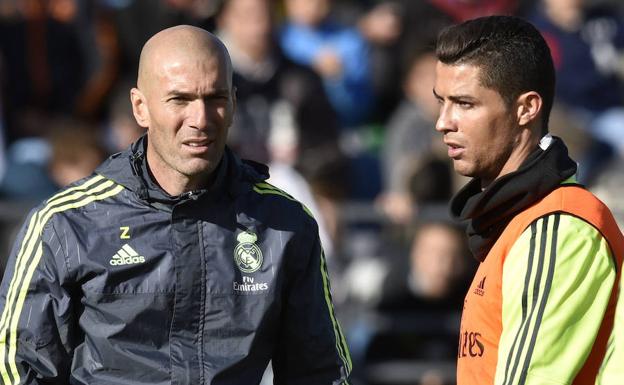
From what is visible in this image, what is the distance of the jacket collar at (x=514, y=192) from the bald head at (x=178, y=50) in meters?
0.99

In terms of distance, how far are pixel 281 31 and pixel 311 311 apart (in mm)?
5992

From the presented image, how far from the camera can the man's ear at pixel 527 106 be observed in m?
4.18

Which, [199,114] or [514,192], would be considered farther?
[199,114]

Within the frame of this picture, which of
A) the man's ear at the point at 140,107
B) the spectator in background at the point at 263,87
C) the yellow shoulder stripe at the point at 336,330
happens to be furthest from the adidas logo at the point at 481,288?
the spectator in background at the point at 263,87

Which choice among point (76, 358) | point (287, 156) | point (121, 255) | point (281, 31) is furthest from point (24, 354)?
point (281, 31)

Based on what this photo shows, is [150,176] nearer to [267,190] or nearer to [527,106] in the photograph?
[267,190]

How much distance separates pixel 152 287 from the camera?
448 centimetres

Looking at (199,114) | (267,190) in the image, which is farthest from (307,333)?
(199,114)

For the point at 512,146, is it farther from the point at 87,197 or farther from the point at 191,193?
the point at 87,197

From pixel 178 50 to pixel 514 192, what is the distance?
1.27 meters

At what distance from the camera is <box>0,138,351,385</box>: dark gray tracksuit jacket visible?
444cm

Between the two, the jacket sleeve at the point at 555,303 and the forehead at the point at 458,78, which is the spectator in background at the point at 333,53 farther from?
the jacket sleeve at the point at 555,303

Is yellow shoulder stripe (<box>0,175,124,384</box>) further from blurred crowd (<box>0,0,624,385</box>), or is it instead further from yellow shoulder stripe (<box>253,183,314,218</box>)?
blurred crowd (<box>0,0,624,385</box>)

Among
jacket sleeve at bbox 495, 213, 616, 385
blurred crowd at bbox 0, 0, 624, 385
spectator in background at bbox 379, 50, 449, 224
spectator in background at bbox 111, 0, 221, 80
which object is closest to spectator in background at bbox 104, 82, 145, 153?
blurred crowd at bbox 0, 0, 624, 385
